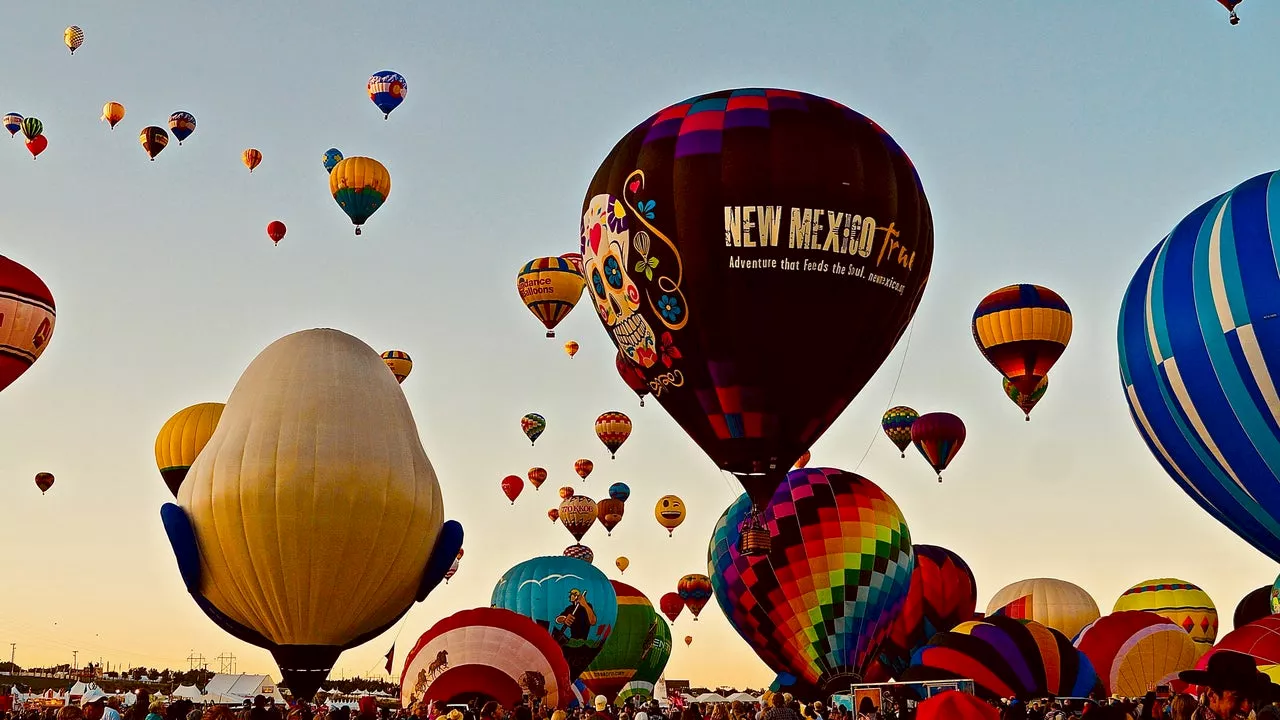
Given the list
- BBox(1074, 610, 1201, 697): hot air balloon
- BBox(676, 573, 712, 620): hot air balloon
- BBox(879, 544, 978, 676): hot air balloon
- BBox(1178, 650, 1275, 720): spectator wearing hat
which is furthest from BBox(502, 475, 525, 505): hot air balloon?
BBox(1178, 650, 1275, 720): spectator wearing hat

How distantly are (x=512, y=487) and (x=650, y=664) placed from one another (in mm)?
6173

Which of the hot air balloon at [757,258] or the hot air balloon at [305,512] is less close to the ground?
the hot air balloon at [757,258]

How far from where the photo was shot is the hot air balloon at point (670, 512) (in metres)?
37.3

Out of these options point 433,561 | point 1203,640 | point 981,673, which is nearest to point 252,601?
point 433,561

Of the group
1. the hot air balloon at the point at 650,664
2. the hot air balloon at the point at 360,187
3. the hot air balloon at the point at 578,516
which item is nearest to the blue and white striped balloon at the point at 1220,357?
the hot air balloon at the point at 360,187

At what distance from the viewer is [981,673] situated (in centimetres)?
1803

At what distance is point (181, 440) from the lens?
20.3 metres

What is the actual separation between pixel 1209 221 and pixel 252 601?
1206 centimetres

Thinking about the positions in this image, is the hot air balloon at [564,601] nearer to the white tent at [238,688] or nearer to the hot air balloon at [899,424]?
the hot air balloon at [899,424]

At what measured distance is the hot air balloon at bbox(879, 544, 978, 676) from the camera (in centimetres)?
2644

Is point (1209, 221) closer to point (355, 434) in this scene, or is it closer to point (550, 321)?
point (355, 434)

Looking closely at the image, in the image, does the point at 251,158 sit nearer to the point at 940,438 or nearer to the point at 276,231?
the point at 276,231

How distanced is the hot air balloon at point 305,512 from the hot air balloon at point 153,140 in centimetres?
1502

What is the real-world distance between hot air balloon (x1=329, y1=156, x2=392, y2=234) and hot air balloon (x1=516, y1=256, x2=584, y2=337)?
351 cm
